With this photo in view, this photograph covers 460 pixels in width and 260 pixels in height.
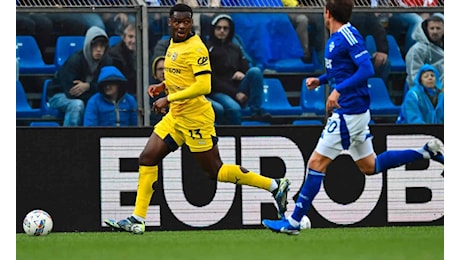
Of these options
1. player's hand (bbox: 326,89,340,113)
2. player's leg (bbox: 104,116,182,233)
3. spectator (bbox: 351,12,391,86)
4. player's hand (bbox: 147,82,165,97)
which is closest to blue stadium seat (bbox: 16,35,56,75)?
player's hand (bbox: 147,82,165,97)

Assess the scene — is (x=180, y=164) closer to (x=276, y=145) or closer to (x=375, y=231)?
(x=276, y=145)

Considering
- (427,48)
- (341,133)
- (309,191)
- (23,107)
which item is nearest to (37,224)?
(23,107)

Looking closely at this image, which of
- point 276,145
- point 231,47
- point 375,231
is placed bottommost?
point 375,231

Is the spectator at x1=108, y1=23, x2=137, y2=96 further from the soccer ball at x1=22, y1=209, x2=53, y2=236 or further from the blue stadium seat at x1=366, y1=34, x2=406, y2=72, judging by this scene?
the blue stadium seat at x1=366, y1=34, x2=406, y2=72

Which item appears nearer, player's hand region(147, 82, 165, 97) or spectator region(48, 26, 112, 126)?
player's hand region(147, 82, 165, 97)

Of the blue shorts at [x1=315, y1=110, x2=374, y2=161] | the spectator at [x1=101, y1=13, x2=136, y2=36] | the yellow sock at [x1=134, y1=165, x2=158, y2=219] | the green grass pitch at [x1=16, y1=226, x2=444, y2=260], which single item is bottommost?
the green grass pitch at [x1=16, y1=226, x2=444, y2=260]

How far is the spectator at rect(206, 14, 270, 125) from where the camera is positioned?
43.3 feet

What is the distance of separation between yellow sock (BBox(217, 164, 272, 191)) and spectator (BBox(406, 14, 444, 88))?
10.7 ft

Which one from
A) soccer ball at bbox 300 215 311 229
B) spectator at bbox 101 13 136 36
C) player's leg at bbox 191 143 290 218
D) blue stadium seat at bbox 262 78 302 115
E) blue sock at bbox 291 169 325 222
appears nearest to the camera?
blue sock at bbox 291 169 325 222

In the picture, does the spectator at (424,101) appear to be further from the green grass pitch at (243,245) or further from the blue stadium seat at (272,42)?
the green grass pitch at (243,245)

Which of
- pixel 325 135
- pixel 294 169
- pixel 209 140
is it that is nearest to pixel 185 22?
pixel 209 140

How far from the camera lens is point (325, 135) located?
9.76m

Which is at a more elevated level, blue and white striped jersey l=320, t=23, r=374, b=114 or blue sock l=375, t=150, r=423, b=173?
blue and white striped jersey l=320, t=23, r=374, b=114

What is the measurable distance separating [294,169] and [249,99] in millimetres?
1152
